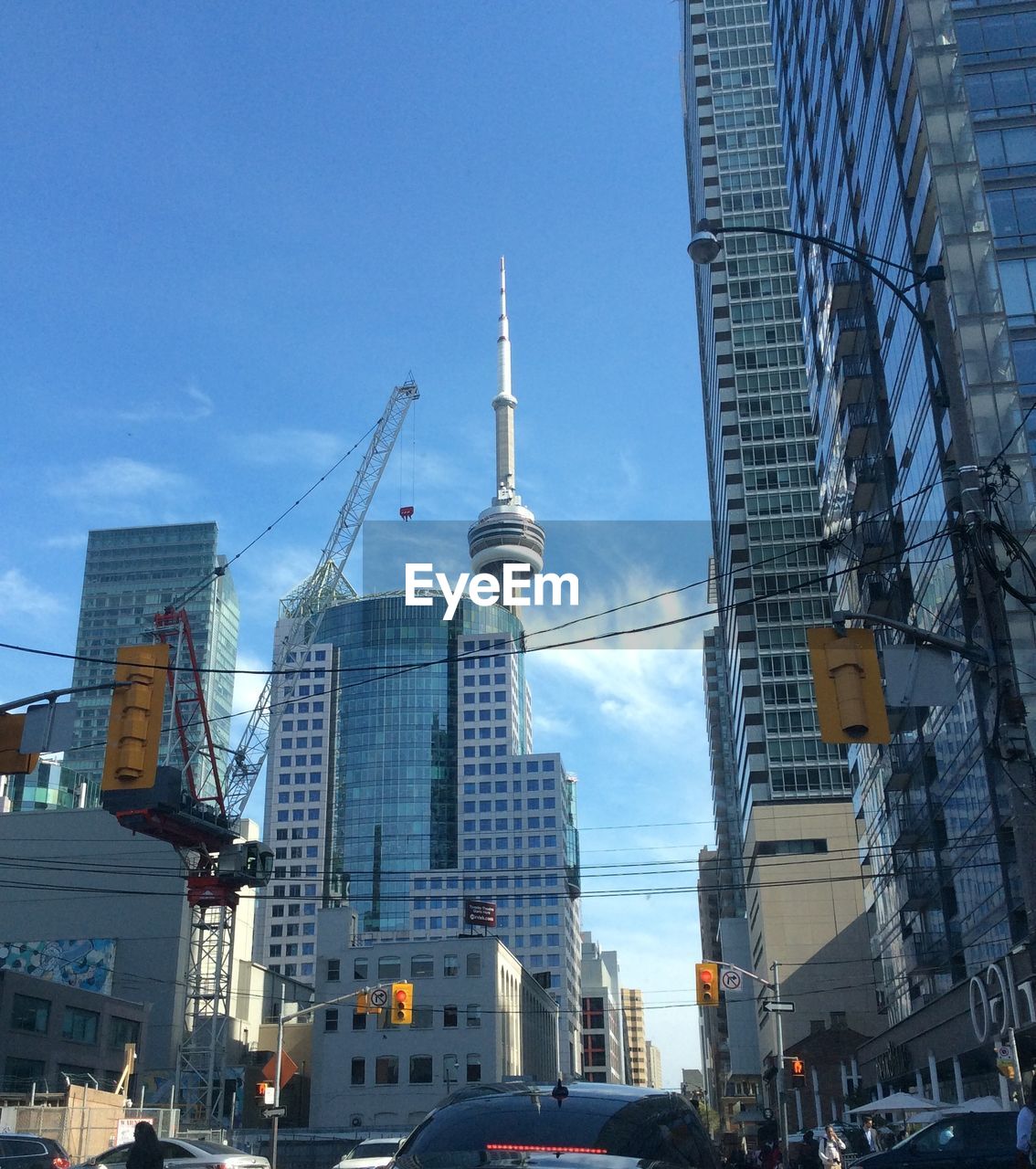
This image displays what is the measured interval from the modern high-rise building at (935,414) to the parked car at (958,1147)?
10.7 m

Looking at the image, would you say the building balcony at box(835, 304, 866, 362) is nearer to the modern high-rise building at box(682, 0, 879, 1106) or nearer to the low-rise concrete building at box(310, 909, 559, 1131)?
the modern high-rise building at box(682, 0, 879, 1106)

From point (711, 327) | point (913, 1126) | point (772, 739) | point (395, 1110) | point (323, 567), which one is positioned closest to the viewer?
point (913, 1126)

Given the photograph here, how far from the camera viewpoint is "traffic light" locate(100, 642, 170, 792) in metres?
17.2

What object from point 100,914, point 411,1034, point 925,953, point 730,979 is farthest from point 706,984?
point 100,914

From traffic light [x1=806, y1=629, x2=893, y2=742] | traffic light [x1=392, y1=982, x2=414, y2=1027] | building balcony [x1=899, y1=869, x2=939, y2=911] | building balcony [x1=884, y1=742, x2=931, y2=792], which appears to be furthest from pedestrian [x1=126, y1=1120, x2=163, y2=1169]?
building balcony [x1=899, y1=869, x2=939, y2=911]

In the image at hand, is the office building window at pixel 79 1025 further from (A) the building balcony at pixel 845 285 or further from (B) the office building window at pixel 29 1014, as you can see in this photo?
(A) the building balcony at pixel 845 285

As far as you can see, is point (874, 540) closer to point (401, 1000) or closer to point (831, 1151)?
point (401, 1000)

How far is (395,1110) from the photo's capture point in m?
97.8

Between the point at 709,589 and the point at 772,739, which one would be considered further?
the point at 709,589

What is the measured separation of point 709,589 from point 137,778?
167988 millimetres

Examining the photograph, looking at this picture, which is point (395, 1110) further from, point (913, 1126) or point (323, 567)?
point (323, 567)

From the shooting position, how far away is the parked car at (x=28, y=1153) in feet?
74.9

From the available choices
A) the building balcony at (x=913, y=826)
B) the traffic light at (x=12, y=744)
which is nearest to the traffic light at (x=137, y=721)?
the traffic light at (x=12, y=744)

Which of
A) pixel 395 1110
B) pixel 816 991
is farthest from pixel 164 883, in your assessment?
pixel 816 991
